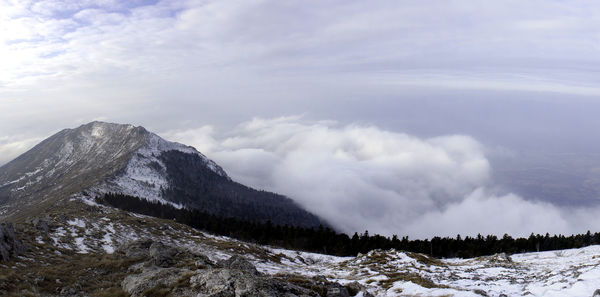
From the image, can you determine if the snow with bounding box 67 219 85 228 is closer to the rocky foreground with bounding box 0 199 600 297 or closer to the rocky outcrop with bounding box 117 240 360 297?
the rocky foreground with bounding box 0 199 600 297

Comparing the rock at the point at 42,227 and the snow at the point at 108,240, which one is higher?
the rock at the point at 42,227

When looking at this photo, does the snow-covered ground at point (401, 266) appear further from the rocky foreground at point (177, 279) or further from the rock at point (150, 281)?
the rock at point (150, 281)

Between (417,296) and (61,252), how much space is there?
3821 centimetres

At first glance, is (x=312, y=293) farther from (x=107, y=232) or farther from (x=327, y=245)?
(x=327, y=245)

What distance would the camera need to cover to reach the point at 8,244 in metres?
28.2

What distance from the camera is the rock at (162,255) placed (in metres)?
25.8

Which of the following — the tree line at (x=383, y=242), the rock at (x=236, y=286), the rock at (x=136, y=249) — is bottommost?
the tree line at (x=383, y=242)

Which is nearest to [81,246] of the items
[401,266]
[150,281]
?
[150,281]

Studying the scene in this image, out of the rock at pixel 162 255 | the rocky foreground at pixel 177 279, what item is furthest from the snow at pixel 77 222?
the rock at pixel 162 255

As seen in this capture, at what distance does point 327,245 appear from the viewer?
93188 mm

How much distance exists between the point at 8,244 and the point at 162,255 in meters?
14.5

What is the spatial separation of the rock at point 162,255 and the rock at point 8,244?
443 inches

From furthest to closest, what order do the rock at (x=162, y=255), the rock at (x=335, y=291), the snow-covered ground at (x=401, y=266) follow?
the rock at (x=162, y=255)
the snow-covered ground at (x=401, y=266)
the rock at (x=335, y=291)

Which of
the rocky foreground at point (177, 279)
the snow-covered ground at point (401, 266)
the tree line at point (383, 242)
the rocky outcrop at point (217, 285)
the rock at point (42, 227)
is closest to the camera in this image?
the rocky outcrop at point (217, 285)
